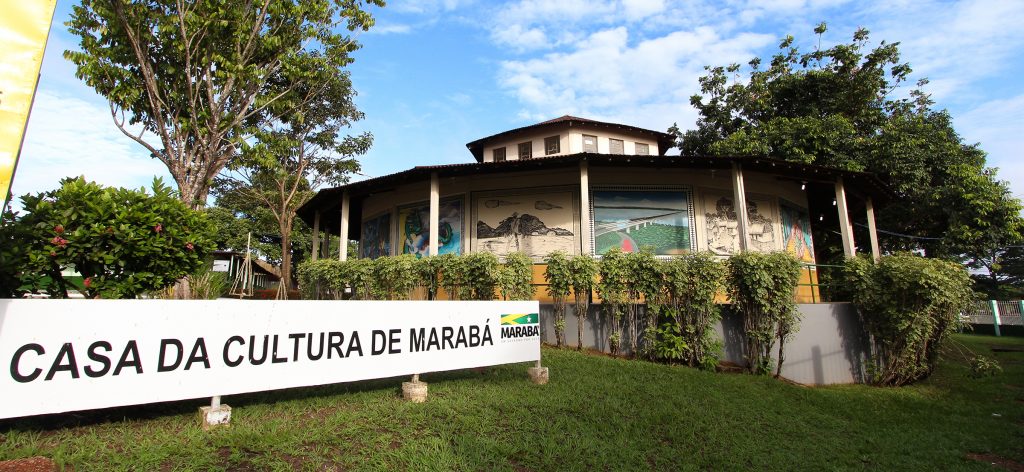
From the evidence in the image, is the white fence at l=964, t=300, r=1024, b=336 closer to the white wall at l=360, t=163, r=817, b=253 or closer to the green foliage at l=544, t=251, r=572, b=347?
the white wall at l=360, t=163, r=817, b=253

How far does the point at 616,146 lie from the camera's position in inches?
740

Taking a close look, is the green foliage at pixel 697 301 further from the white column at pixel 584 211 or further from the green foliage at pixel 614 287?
the white column at pixel 584 211

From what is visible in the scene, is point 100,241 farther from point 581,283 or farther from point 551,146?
point 551,146

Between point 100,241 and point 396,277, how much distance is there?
19.9 ft

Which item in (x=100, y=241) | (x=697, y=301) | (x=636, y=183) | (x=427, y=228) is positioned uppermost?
(x=636, y=183)

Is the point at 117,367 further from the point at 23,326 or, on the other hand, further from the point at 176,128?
the point at 176,128

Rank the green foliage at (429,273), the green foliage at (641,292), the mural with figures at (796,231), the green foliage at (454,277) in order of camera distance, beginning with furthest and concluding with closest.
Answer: the mural with figures at (796,231) → the green foliage at (429,273) → the green foliage at (454,277) → the green foliage at (641,292)

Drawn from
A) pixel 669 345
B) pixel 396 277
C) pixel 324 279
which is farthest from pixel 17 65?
pixel 324 279

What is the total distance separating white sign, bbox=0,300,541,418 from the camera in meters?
3.34

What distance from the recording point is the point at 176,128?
11461 mm

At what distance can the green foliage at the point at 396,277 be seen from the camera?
10.3 m

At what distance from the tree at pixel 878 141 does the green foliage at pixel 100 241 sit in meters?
18.7

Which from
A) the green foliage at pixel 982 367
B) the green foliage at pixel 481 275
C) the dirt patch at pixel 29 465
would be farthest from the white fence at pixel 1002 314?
the dirt patch at pixel 29 465

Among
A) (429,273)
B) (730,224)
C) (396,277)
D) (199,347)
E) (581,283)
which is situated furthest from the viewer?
(730,224)
